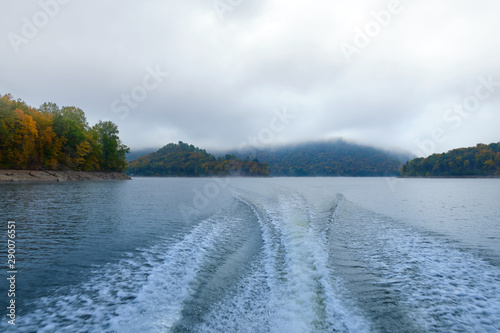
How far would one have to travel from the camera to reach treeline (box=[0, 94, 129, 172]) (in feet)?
219

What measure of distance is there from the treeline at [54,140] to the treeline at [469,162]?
217 metres

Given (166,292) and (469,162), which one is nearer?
(166,292)

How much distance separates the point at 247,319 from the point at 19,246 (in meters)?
11.6

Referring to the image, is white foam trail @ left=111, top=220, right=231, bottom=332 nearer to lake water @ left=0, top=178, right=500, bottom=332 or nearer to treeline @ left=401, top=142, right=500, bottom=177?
lake water @ left=0, top=178, right=500, bottom=332

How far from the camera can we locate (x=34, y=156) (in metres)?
73.2

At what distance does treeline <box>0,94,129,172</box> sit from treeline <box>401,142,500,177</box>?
8560 inches

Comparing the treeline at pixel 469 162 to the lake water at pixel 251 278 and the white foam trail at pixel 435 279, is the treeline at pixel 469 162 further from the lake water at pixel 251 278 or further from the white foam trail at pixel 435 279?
the white foam trail at pixel 435 279

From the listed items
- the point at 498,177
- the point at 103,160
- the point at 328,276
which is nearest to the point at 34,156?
the point at 103,160

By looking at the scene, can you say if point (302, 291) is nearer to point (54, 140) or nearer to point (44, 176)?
point (44, 176)

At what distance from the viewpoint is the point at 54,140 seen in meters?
80.9

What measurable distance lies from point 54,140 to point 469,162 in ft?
791

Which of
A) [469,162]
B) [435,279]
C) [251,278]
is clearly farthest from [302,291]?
[469,162]

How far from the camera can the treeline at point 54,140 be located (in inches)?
2625

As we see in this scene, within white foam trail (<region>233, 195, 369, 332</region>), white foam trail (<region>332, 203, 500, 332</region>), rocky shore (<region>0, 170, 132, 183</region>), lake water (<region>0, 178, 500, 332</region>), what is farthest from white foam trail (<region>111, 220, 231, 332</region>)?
rocky shore (<region>0, 170, 132, 183</region>)
